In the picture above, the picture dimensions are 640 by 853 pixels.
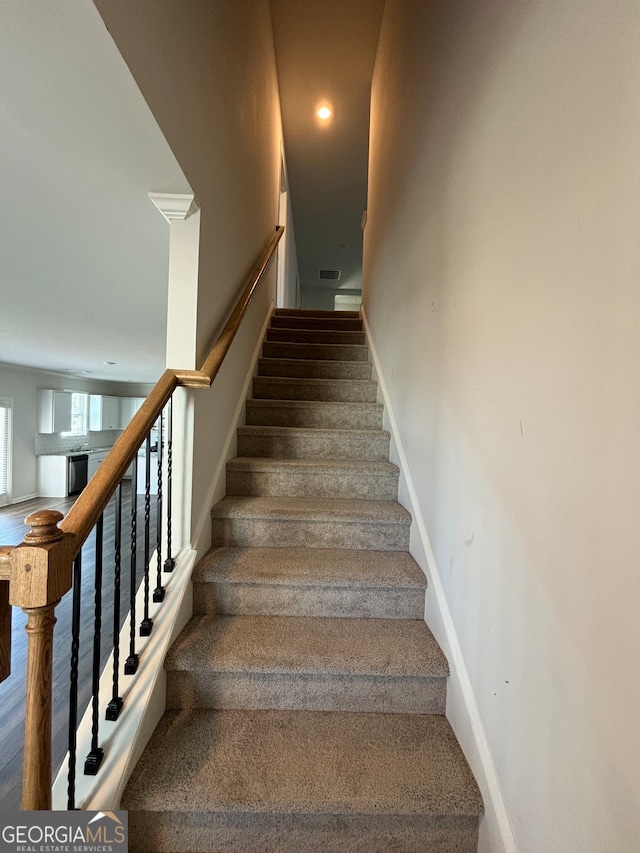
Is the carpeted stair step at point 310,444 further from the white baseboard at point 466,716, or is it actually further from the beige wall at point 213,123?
the white baseboard at point 466,716

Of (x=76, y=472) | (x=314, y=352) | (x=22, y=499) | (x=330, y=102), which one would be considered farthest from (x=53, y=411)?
(x=330, y=102)

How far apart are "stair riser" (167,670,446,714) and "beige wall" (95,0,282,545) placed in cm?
54

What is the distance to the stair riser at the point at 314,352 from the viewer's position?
3154mm

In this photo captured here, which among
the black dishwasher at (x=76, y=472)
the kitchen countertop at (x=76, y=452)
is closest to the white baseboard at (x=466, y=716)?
the black dishwasher at (x=76, y=472)

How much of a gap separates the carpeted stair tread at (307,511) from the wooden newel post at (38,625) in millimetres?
993

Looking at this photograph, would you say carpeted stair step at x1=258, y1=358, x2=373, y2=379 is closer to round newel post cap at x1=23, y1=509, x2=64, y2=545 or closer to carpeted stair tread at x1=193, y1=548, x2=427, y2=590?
carpeted stair tread at x1=193, y1=548, x2=427, y2=590

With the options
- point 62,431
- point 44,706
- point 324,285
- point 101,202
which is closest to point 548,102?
point 101,202

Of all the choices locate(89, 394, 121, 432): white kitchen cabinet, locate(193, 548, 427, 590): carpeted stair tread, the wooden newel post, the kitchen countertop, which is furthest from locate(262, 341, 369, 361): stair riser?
locate(89, 394, 121, 432): white kitchen cabinet

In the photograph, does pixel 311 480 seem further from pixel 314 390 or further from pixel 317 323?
pixel 317 323

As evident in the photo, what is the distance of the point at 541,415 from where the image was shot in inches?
31.8

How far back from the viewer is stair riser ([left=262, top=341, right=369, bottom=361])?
10.3ft

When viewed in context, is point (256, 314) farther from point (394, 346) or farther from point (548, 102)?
point (548, 102)

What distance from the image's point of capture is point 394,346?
7.38 feet

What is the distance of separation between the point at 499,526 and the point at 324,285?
8708mm
